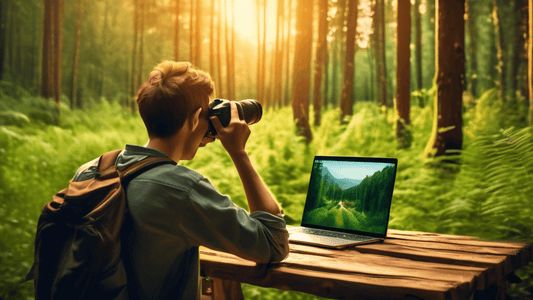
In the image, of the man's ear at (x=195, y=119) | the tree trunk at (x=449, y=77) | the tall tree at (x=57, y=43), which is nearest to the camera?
the man's ear at (x=195, y=119)

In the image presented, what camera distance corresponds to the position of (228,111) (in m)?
1.48

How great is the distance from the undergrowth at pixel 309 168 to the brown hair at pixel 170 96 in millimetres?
2643

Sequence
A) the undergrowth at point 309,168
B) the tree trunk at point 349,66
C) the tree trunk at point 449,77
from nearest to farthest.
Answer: the undergrowth at point 309,168
the tree trunk at point 449,77
the tree trunk at point 349,66

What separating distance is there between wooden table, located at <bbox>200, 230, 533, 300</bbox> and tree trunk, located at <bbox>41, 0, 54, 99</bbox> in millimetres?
9230

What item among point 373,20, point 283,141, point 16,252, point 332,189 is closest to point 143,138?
point 283,141

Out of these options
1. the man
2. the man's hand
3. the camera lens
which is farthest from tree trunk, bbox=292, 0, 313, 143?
the man

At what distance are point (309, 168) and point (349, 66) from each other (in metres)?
3.23

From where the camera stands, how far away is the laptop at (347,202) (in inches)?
71.6

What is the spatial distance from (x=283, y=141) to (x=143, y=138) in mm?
4066

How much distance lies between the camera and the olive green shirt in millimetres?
1174

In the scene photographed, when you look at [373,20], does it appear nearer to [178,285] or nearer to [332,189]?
[332,189]

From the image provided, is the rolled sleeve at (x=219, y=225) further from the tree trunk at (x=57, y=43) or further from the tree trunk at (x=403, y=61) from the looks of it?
the tree trunk at (x=57, y=43)

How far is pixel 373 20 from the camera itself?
845 cm

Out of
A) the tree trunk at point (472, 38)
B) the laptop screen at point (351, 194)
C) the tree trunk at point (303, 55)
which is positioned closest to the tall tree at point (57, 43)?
the tree trunk at point (303, 55)
